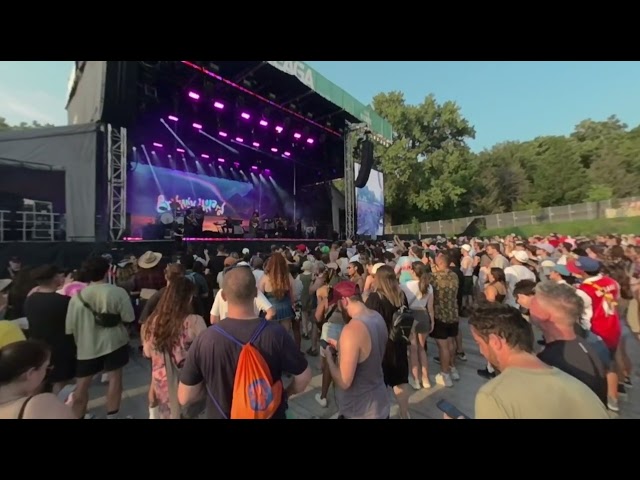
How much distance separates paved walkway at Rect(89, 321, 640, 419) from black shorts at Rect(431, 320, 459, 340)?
0.60 m

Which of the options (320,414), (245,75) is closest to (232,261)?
(320,414)

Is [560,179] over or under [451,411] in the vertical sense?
over

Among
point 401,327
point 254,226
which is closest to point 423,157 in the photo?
point 254,226

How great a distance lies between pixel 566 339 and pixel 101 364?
12.4 feet

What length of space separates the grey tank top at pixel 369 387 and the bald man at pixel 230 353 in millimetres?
619

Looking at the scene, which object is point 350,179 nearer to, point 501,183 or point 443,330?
point 443,330

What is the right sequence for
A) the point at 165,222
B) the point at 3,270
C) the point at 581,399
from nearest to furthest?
1. the point at 581,399
2. the point at 3,270
3. the point at 165,222

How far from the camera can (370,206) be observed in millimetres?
17906

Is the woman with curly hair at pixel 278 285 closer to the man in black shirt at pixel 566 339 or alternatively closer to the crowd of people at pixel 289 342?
the crowd of people at pixel 289 342

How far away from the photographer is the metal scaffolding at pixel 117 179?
823cm
